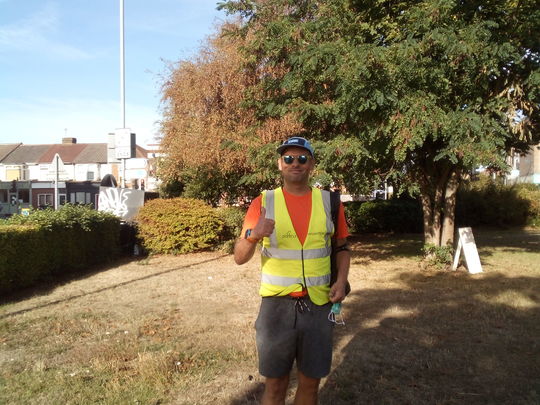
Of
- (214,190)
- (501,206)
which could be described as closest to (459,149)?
(214,190)

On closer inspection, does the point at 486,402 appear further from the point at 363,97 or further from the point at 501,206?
the point at 501,206

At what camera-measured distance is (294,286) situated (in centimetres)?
281

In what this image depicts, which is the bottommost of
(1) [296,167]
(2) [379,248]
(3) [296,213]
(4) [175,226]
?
(2) [379,248]

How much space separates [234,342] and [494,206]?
21431mm

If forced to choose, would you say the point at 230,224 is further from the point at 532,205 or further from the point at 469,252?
the point at 532,205

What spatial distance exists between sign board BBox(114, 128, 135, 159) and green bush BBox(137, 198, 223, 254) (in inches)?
54.7

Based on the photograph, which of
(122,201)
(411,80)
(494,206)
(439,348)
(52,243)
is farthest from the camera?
(494,206)

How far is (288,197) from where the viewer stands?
2910mm

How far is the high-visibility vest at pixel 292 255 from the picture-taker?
9.25 ft

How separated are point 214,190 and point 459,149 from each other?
9.91 meters

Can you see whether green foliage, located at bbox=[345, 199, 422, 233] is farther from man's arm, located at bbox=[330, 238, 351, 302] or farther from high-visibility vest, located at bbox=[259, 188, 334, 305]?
high-visibility vest, located at bbox=[259, 188, 334, 305]

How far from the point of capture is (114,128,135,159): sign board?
12.5 m

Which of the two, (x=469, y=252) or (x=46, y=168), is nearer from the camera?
(x=469, y=252)

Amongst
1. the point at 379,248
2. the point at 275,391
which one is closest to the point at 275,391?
the point at 275,391
